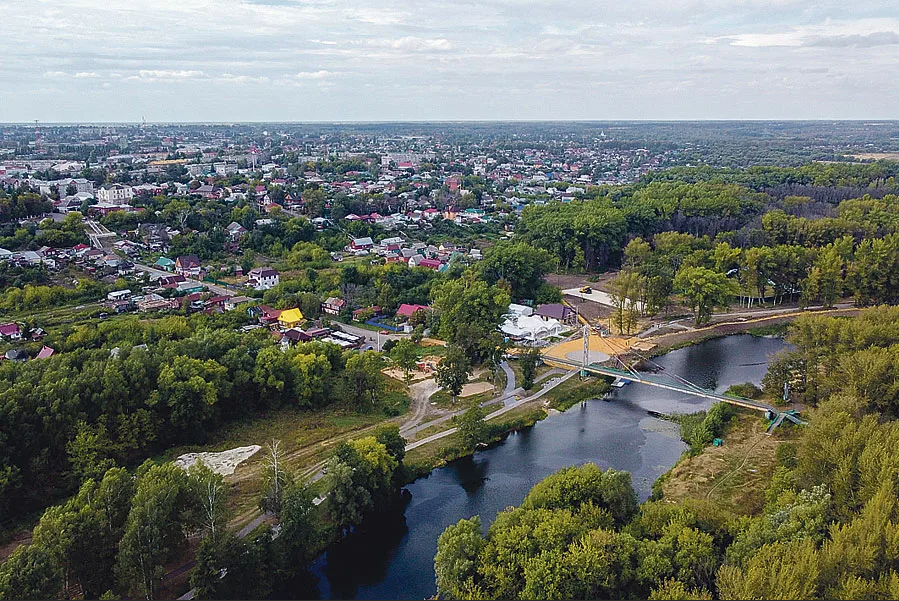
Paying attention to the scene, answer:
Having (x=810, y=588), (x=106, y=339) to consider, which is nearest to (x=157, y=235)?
(x=106, y=339)

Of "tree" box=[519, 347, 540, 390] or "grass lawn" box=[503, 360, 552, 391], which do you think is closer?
"tree" box=[519, 347, 540, 390]

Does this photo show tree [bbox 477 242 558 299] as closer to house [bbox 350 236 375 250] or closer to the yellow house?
the yellow house

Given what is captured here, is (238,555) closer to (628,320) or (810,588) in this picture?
(810,588)

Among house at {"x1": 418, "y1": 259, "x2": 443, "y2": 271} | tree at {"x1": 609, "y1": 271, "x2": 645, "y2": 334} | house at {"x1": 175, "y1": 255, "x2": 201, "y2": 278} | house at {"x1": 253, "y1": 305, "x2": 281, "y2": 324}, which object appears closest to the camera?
house at {"x1": 253, "y1": 305, "x2": 281, "y2": 324}

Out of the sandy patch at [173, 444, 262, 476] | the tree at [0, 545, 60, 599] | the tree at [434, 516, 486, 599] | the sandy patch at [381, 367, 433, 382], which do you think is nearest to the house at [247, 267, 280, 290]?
the sandy patch at [381, 367, 433, 382]

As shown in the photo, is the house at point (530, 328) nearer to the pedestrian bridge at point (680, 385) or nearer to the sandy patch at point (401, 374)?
the pedestrian bridge at point (680, 385)

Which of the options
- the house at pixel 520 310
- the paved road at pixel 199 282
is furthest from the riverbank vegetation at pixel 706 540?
the paved road at pixel 199 282
